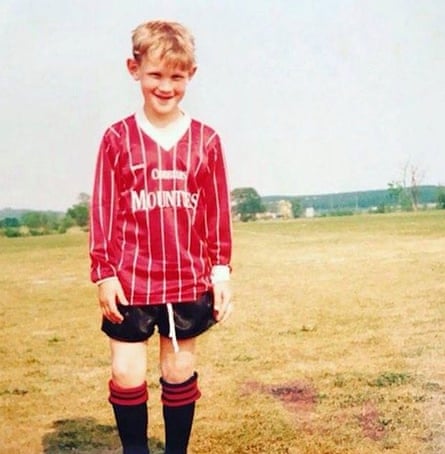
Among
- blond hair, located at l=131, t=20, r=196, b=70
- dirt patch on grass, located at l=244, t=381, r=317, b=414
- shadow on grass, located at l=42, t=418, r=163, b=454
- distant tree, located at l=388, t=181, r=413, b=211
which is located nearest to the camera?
blond hair, located at l=131, t=20, r=196, b=70

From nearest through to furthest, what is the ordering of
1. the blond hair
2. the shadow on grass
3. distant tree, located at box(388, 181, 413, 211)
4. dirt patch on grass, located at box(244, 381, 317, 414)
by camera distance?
the blond hair → the shadow on grass → dirt patch on grass, located at box(244, 381, 317, 414) → distant tree, located at box(388, 181, 413, 211)

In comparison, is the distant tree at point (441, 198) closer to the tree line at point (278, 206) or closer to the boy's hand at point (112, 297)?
the tree line at point (278, 206)

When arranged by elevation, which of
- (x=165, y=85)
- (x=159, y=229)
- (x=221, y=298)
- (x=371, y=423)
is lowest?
(x=371, y=423)

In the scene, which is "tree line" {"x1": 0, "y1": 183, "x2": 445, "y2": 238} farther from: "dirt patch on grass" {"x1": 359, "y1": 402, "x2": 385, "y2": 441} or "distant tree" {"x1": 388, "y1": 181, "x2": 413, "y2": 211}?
"dirt patch on grass" {"x1": 359, "y1": 402, "x2": 385, "y2": 441}

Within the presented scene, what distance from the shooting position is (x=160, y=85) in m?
1.51

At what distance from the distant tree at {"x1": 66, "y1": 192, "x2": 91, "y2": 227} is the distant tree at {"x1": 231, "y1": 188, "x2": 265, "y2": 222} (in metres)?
0.36

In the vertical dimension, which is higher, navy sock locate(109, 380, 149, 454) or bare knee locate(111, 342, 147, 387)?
bare knee locate(111, 342, 147, 387)

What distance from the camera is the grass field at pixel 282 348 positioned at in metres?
1.91

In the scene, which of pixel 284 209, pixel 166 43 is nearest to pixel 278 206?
pixel 284 209

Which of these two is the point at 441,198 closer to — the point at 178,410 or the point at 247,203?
the point at 247,203

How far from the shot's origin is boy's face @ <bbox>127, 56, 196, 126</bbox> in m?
1.50

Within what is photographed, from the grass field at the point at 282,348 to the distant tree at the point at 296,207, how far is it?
4 centimetres

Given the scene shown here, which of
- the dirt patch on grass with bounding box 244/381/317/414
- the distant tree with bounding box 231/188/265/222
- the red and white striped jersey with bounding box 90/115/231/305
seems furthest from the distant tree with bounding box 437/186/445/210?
the red and white striped jersey with bounding box 90/115/231/305

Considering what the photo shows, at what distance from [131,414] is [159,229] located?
383mm
